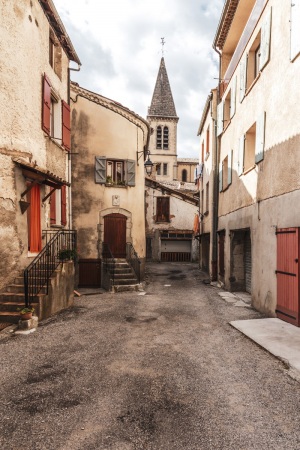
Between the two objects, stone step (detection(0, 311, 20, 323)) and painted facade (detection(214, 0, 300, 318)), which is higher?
painted facade (detection(214, 0, 300, 318))

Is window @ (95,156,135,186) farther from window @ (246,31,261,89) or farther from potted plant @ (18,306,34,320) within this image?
potted plant @ (18,306,34,320)

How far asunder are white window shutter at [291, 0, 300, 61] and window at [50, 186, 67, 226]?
309 inches

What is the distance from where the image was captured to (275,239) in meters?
6.86

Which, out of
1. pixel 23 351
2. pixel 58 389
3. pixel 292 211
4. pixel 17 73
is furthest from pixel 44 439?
pixel 17 73

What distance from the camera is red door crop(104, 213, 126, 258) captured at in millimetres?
12906

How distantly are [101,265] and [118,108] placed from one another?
7.24 m

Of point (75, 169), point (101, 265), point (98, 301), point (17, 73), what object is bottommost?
point (98, 301)

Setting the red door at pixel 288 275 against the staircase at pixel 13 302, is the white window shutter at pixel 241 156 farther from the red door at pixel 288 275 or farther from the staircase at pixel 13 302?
the staircase at pixel 13 302

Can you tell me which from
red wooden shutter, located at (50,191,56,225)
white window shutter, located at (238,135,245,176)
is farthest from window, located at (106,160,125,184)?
white window shutter, located at (238,135,245,176)

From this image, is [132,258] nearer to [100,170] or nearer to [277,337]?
[100,170]

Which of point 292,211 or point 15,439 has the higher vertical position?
point 292,211

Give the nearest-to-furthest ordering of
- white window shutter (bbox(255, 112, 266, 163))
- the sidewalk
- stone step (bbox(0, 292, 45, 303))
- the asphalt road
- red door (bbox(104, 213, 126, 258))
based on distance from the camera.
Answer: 1. the asphalt road
2. the sidewalk
3. stone step (bbox(0, 292, 45, 303))
4. white window shutter (bbox(255, 112, 266, 163))
5. red door (bbox(104, 213, 126, 258))

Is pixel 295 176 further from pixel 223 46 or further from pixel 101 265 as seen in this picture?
pixel 223 46

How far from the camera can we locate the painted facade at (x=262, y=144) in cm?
617
